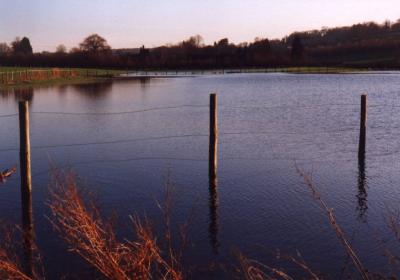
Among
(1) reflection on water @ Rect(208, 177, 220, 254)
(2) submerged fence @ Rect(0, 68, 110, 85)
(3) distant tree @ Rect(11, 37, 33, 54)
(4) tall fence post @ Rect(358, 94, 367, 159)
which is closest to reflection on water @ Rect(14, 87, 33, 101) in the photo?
(2) submerged fence @ Rect(0, 68, 110, 85)

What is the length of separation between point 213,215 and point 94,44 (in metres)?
148

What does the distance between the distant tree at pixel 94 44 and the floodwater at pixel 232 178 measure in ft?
407

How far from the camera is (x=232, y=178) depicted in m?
17.1

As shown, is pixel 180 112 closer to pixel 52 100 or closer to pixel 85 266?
pixel 52 100

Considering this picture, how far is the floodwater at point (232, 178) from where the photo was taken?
455 inches

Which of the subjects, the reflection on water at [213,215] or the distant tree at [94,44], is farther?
the distant tree at [94,44]

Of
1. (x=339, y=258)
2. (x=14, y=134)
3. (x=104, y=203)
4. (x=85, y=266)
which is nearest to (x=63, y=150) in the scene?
(x=14, y=134)

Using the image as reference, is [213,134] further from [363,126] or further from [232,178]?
[363,126]

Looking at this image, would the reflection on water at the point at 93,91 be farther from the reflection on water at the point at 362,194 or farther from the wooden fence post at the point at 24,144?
the wooden fence post at the point at 24,144

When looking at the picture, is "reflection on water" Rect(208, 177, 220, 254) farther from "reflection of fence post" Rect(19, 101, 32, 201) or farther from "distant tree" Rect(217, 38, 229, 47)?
"distant tree" Rect(217, 38, 229, 47)

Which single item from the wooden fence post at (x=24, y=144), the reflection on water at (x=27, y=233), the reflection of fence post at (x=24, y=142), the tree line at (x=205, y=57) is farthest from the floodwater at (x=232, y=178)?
the tree line at (x=205, y=57)

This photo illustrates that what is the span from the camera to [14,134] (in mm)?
25266

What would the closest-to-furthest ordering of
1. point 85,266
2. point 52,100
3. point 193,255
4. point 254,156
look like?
1. point 85,266
2. point 193,255
3. point 254,156
4. point 52,100

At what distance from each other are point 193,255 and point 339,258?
323cm
